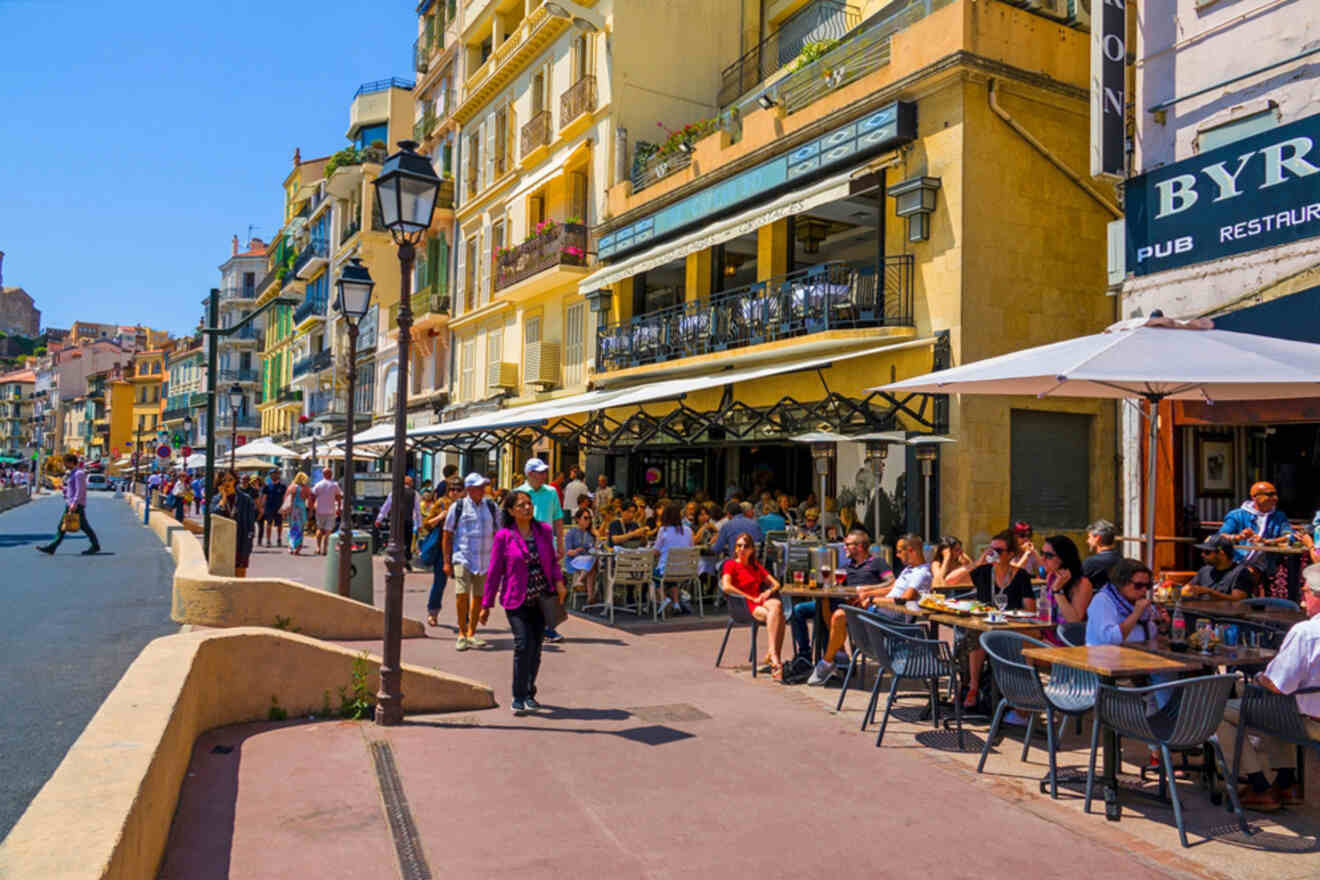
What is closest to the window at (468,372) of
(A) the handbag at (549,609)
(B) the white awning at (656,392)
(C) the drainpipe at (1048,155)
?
(B) the white awning at (656,392)

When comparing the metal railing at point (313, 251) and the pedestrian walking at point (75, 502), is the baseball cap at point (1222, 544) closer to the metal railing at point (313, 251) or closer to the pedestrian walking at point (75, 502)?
the pedestrian walking at point (75, 502)

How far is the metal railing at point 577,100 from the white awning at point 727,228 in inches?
150

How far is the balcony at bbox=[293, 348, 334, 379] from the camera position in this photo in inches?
1713

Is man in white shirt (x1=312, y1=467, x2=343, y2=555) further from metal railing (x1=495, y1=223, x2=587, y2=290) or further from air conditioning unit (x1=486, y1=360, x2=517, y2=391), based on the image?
metal railing (x1=495, y1=223, x2=587, y2=290)

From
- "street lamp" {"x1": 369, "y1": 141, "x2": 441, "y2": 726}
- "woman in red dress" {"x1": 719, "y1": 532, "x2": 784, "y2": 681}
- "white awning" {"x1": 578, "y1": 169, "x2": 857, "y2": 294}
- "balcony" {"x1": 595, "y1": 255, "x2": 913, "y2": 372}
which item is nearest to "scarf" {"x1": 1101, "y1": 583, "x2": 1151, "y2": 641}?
"woman in red dress" {"x1": 719, "y1": 532, "x2": 784, "y2": 681}

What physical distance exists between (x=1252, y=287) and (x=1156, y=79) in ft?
9.64

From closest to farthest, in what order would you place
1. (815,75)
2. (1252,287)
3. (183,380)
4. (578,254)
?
(1252,287)
(815,75)
(578,254)
(183,380)

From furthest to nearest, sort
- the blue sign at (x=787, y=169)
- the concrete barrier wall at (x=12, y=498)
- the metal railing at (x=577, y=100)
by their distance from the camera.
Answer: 1. the concrete barrier wall at (x=12, y=498)
2. the metal railing at (x=577, y=100)
3. the blue sign at (x=787, y=169)

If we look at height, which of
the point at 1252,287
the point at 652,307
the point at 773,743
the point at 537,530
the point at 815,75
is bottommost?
the point at 773,743

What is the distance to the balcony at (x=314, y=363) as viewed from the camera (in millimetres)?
43506

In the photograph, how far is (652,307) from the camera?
22.9 m

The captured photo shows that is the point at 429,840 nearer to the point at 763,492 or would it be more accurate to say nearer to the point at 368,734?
the point at 368,734

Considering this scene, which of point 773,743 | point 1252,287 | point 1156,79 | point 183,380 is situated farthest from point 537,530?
point 183,380

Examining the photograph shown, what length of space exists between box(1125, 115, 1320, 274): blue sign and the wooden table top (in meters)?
6.21
